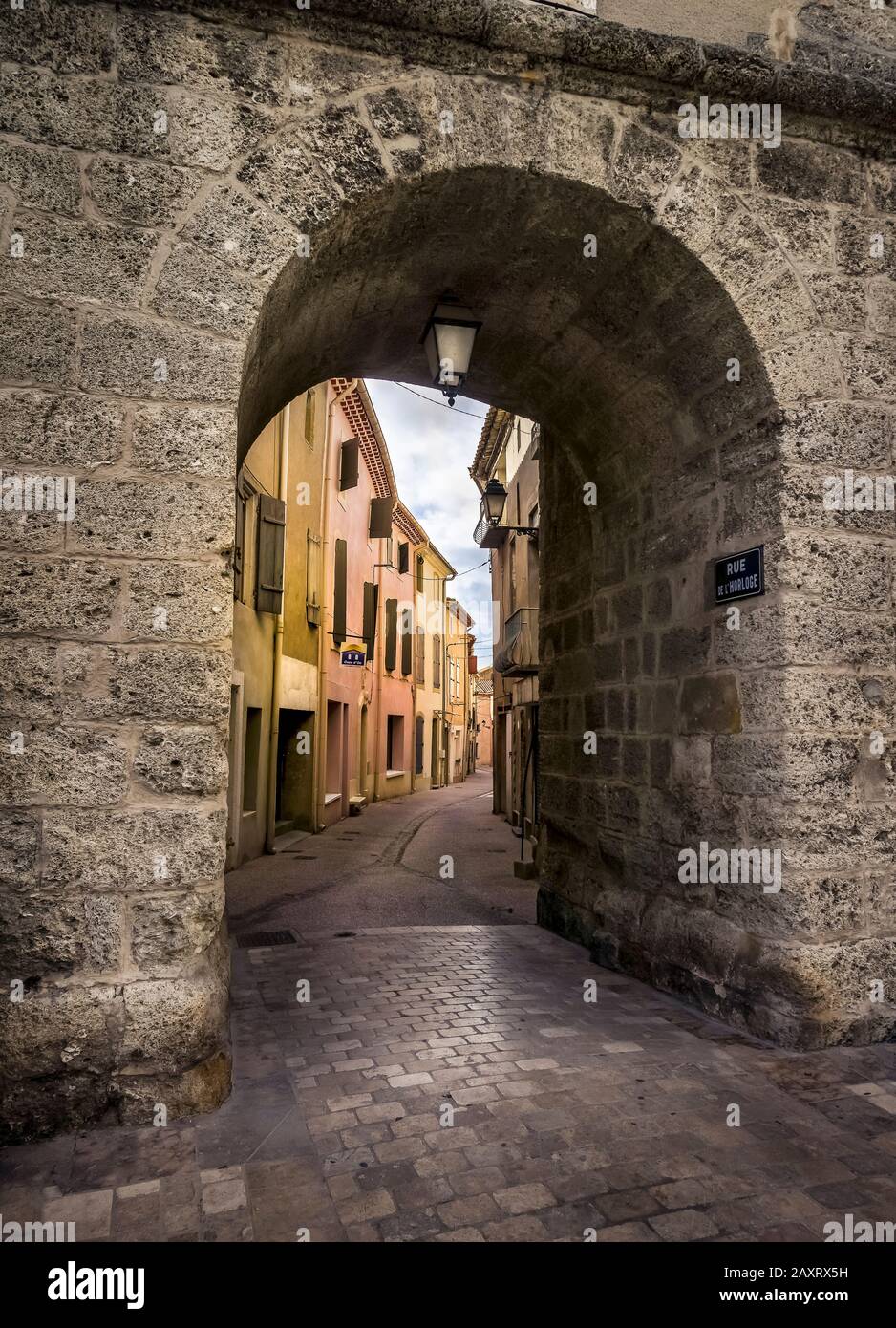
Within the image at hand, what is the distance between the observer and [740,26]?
11.8 ft

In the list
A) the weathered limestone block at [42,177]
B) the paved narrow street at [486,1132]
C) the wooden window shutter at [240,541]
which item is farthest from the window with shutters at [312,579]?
the weathered limestone block at [42,177]

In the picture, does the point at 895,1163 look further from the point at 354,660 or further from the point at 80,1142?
the point at 354,660

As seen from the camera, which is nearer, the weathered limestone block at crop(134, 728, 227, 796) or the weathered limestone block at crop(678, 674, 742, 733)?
the weathered limestone block at crop(134, 728, 227, 796)

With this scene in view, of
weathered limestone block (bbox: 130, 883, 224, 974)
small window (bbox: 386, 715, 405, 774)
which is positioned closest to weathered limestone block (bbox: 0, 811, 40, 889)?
weathered limestone block (bbox: 130, 883, 224, 974)

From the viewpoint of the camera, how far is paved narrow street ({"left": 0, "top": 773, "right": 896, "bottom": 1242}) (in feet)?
6.77

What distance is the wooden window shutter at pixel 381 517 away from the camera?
17.1 m

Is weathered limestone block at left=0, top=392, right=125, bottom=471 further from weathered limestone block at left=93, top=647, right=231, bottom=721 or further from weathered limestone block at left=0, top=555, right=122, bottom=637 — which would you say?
weathered limestone block at left=93, top=647, right=231, bottom=721

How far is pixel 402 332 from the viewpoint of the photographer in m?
4.43

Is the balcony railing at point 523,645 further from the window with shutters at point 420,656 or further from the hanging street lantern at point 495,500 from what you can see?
the window with shutters at point 420,656

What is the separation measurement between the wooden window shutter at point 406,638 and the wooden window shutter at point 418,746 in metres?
2.60

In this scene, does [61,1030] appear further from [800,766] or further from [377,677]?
[377,677]

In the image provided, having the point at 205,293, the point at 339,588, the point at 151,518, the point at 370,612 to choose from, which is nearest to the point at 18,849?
the point at 151,518

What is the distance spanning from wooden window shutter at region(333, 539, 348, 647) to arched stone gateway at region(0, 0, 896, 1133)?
8993mm

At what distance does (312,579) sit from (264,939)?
24.2 ft
